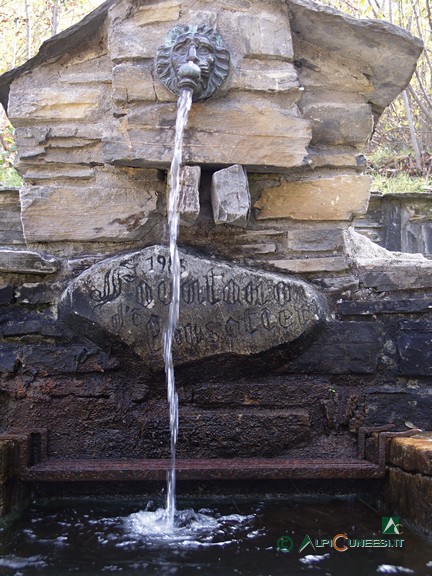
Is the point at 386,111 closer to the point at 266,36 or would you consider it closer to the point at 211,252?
the point at 266,36

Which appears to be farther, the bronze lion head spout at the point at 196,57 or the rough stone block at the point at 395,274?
the rough stone block at the point at 395,274

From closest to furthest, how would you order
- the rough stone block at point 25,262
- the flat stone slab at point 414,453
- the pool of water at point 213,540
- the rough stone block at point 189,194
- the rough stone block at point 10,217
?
the pool of water at point 213,540 → the flat stone slab at point 414,453 → the rough stone block at point 189,194 → the rough stone block at point 25,262 → the rough stone block at point 10,217

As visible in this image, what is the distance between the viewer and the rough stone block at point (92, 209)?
2.96 m

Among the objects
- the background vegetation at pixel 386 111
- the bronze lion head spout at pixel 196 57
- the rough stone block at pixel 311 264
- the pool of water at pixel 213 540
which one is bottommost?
the pool of water at pixel 213 540

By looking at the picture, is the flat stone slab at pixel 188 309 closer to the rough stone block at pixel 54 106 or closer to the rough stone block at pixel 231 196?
the rough stone block at pixel 231 196

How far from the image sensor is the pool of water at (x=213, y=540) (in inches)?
77.4

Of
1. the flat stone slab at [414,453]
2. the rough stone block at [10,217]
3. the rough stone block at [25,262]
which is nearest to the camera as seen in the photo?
the flat stone slab at [414,453]

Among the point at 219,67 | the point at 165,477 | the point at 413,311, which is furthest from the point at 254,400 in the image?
the point at 219,67

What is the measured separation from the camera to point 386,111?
31.5 feet

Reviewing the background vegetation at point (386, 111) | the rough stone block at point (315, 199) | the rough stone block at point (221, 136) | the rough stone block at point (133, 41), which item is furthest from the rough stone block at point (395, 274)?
the background vegetation at point (386, 111)

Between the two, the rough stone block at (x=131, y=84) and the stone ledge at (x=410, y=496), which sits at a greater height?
the rough stone block at (x=131, y=84)

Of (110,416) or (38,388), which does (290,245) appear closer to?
(110,416)

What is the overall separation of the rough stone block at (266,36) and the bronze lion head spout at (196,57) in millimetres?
138

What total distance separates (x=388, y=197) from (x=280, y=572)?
5632 mm
